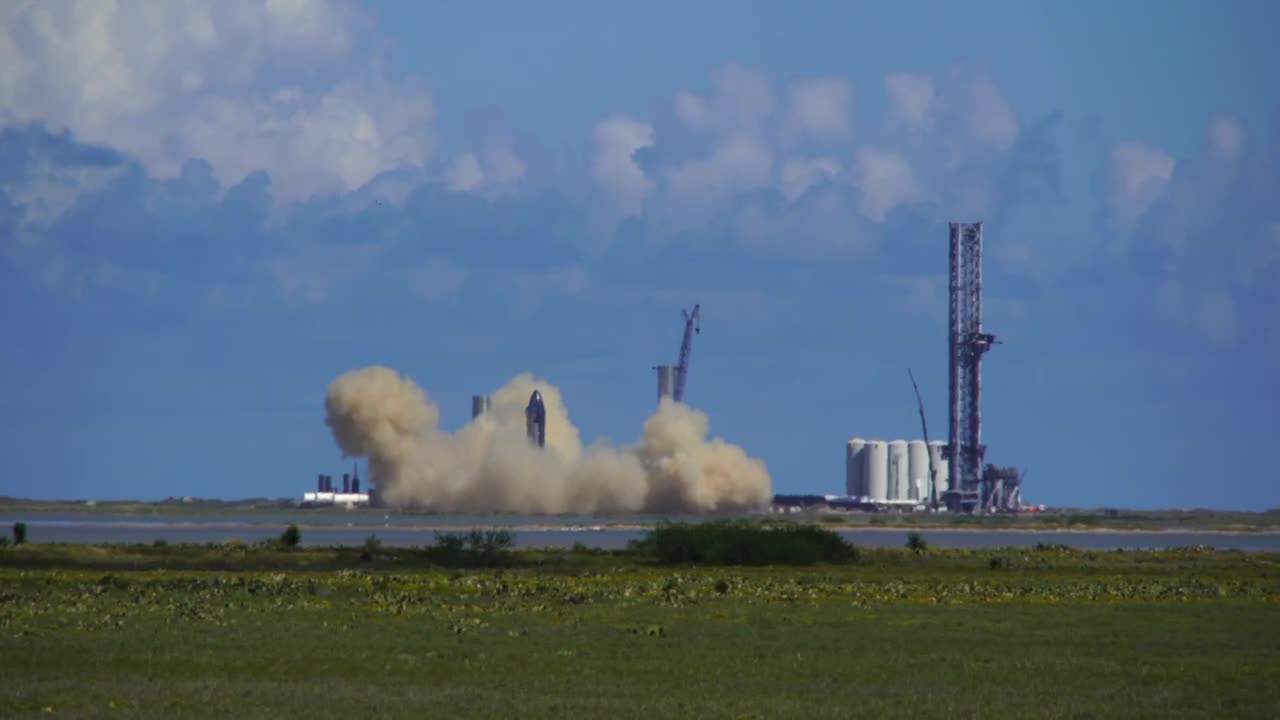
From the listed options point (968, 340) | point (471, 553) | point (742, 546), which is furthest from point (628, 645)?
point (968, 340)

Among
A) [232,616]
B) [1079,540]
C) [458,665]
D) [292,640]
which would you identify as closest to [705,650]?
[458,665]

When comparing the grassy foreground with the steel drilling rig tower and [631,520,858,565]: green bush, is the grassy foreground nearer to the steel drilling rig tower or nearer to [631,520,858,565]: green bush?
[631,520,858,565]: green bush

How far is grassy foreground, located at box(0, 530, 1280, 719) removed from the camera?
2702 centimetres

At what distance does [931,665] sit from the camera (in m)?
32.6

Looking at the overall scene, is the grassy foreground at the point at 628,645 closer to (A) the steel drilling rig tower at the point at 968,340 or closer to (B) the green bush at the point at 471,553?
(B) the green bush at the point at 471,553

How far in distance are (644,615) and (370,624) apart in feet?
22.6

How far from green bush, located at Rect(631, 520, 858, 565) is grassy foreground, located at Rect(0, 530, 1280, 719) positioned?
13.0 metres

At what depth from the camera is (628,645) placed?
35.8 m

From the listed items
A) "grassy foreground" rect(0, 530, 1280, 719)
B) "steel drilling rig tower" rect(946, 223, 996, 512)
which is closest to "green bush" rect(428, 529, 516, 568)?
"grassy foreground" rect(0, 530, 1280, 719)

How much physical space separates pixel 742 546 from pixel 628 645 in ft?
134

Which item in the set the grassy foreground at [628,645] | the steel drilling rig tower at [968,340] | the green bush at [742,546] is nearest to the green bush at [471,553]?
the green bush at [742,546]

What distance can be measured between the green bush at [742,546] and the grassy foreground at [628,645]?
42.7 ft

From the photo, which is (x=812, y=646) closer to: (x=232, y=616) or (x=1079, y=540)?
(x=232, y=616)

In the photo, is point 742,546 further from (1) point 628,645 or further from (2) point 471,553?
(1) point 628,645
